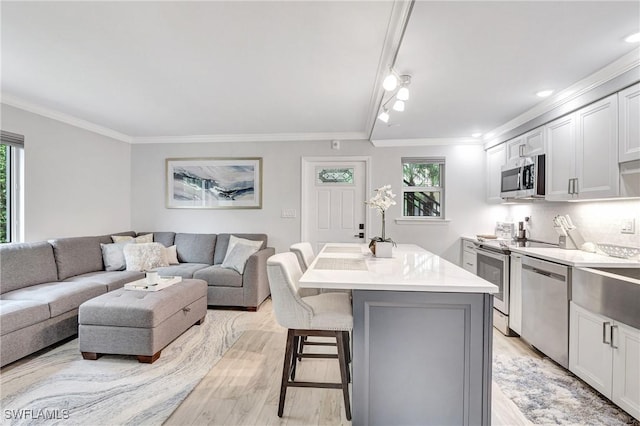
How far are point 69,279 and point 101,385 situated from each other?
5.62 ft

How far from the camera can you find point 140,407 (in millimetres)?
1950

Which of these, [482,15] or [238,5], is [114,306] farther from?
[482,15]

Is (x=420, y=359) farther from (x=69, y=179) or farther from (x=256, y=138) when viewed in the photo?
(x=69, y=179)

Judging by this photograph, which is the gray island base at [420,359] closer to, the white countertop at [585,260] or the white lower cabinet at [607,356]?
the white lower cabinet at [607,356]

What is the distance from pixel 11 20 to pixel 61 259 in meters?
2.39

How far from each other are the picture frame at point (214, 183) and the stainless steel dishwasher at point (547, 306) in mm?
3489

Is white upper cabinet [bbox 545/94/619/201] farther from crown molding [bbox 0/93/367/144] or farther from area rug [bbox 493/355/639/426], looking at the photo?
crown molding [bbox 0/93/367/144]

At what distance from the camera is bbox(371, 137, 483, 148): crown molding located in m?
4.43

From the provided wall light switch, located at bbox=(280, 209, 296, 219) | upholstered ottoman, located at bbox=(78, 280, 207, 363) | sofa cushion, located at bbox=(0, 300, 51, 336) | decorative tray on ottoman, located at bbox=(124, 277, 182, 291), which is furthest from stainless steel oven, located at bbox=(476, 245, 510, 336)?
sofa cushion, located at bbox=(0, 300, 51, 336)

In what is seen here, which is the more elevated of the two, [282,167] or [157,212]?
[282,167]

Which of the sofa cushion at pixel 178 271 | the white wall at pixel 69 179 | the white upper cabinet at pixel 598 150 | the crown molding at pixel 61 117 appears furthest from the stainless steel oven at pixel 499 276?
the crown molding at pixel 61 117

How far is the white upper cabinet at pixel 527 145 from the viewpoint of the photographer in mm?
3080

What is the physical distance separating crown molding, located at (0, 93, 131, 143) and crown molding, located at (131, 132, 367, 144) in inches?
14.0

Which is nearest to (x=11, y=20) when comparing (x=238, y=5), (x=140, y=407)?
(x=238, y=5)
